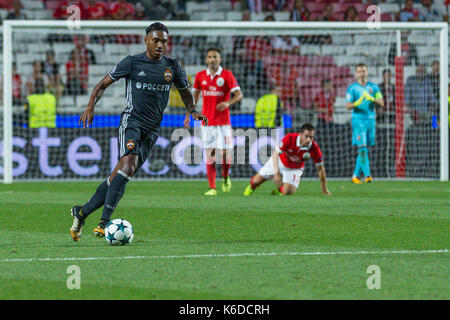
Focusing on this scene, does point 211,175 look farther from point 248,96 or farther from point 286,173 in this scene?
point 248,96

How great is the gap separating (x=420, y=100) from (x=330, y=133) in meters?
1.93

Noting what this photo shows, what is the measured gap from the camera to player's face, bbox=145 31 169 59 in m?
7.73

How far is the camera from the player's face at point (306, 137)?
12395 mm

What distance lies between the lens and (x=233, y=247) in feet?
23.3

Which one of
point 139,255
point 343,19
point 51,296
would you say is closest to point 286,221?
point 139,255

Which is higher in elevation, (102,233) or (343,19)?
(343,19)

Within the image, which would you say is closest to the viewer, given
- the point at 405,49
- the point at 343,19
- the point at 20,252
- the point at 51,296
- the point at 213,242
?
the point at 51,296

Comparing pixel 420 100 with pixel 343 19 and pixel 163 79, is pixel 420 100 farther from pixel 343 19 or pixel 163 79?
pixel 163 79

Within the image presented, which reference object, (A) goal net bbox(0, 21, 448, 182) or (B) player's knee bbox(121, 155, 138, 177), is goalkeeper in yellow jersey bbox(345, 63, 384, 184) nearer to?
(A) goal net bbox(0, 21, 448, 182)

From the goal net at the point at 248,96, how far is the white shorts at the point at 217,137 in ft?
9.43

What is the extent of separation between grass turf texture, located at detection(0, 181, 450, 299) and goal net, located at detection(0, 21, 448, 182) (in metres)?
3.88

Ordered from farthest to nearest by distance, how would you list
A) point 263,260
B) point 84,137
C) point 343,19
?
point 343,19 → point 84,137 → point 263,260

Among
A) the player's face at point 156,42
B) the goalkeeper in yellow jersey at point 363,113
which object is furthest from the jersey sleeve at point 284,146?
the player's face at point 156,42
